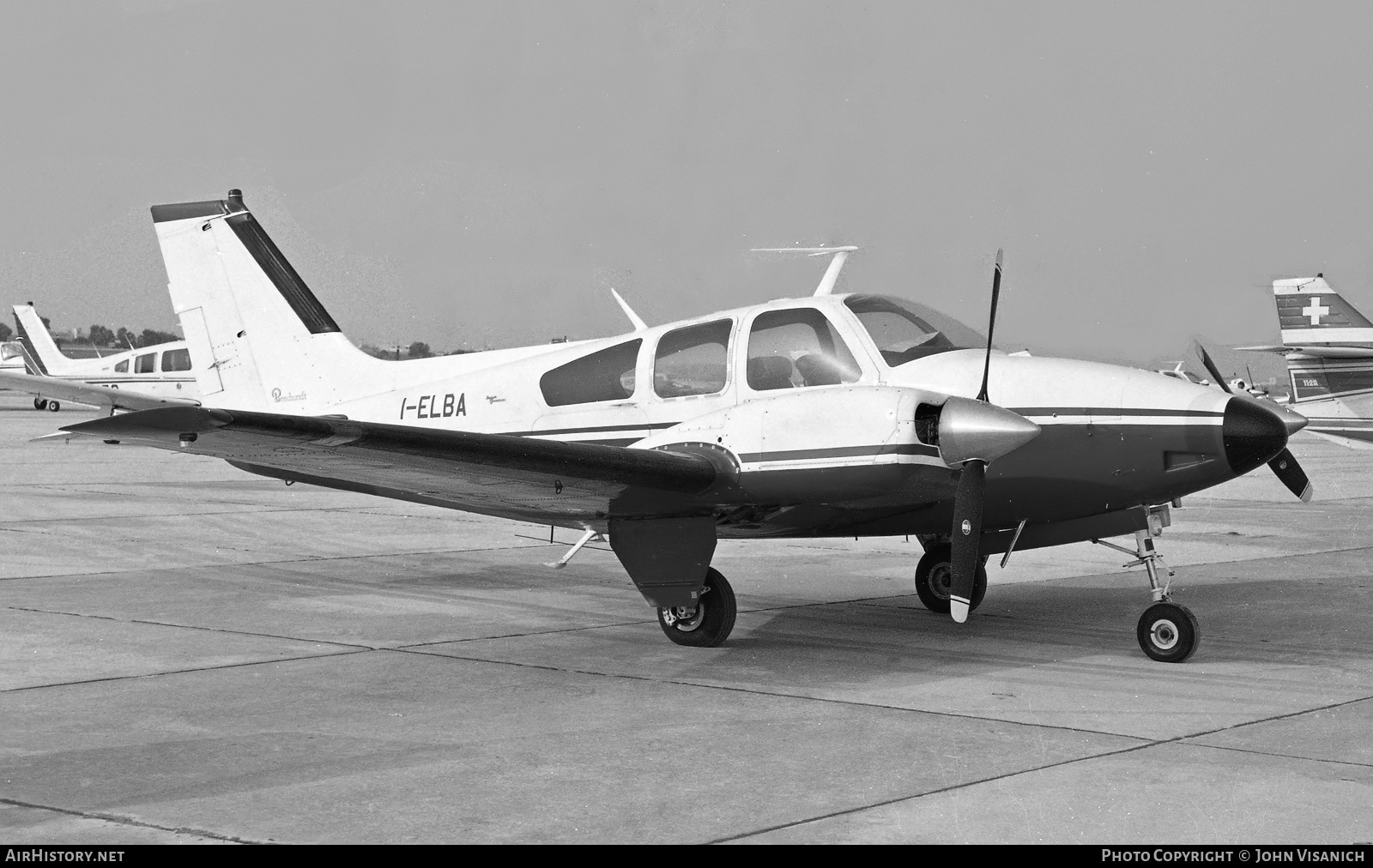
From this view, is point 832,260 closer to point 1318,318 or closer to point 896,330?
point 896,330

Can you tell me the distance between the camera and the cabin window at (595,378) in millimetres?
10047

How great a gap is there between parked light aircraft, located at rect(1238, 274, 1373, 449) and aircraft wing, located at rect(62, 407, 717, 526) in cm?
2018

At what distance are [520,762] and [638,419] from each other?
413cm

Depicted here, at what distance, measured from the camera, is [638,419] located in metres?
9.85

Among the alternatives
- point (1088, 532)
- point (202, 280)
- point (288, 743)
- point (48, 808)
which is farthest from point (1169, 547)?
point (48, 808)

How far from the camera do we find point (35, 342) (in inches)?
2061

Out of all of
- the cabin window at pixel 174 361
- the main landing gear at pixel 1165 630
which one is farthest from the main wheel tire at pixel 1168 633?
the cabin window at pixel 174 361

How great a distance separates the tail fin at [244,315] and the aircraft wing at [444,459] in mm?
3178

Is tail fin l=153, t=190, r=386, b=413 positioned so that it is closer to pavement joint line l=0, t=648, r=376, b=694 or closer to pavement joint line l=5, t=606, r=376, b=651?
pavement joint line l=5, t=606, r=376, b=651

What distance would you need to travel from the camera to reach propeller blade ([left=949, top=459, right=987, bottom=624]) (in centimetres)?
834

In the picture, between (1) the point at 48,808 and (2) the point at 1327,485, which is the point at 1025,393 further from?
(2) the point at 1327,485

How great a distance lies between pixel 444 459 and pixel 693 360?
2.42 meters

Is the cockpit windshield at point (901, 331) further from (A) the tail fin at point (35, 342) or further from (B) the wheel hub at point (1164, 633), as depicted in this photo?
(A) the tail fin at point (35, 342)

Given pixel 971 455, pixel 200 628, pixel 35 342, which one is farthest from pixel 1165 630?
pixel 35 342
